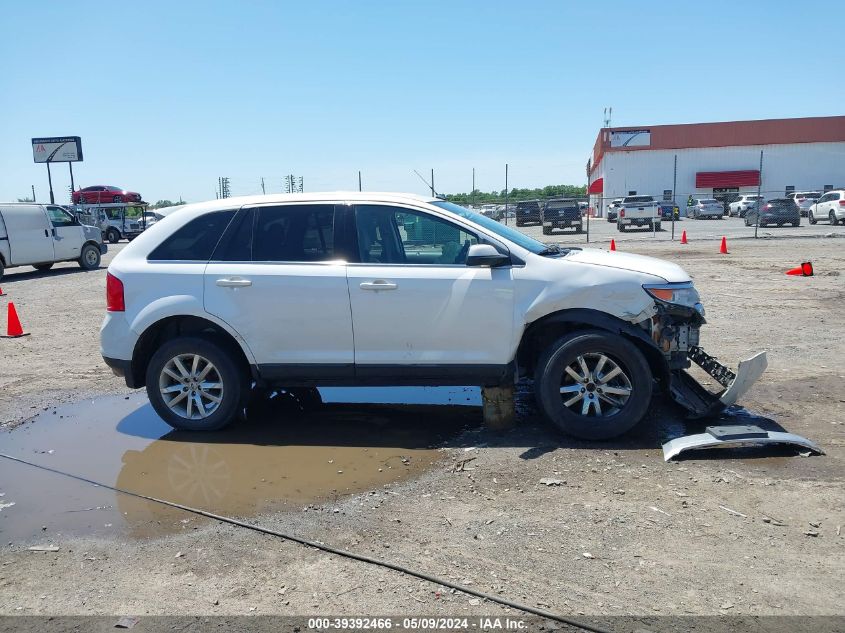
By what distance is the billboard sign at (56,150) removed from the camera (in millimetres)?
51094

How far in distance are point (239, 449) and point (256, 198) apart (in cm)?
210

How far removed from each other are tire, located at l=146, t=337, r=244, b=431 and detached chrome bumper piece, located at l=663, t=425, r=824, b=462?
3.38m

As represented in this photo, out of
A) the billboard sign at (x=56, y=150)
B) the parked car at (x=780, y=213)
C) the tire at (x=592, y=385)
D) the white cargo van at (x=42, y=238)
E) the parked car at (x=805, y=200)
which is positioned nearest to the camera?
the tire at (x=592, y=385)

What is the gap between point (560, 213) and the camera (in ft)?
108

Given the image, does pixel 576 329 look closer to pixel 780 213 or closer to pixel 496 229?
pixel 496 229

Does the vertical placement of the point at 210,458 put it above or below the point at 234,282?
below

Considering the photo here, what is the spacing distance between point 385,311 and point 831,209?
34.6 m

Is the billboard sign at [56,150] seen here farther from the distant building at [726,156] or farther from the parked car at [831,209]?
the parked car at [831,209]

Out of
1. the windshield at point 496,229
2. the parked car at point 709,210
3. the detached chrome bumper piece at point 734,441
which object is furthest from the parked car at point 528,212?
the detached chrome bumper piece at point 734,441

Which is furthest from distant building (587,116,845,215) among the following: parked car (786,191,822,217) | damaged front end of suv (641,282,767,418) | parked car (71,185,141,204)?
damaged front end of suv (641,282,767,418)

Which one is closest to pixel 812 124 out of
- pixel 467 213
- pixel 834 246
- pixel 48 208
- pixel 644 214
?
pixel 644 214

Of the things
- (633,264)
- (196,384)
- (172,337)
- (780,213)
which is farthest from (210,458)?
(780,213)

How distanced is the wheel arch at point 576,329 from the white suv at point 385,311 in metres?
0.01

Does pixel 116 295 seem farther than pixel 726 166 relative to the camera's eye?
No
